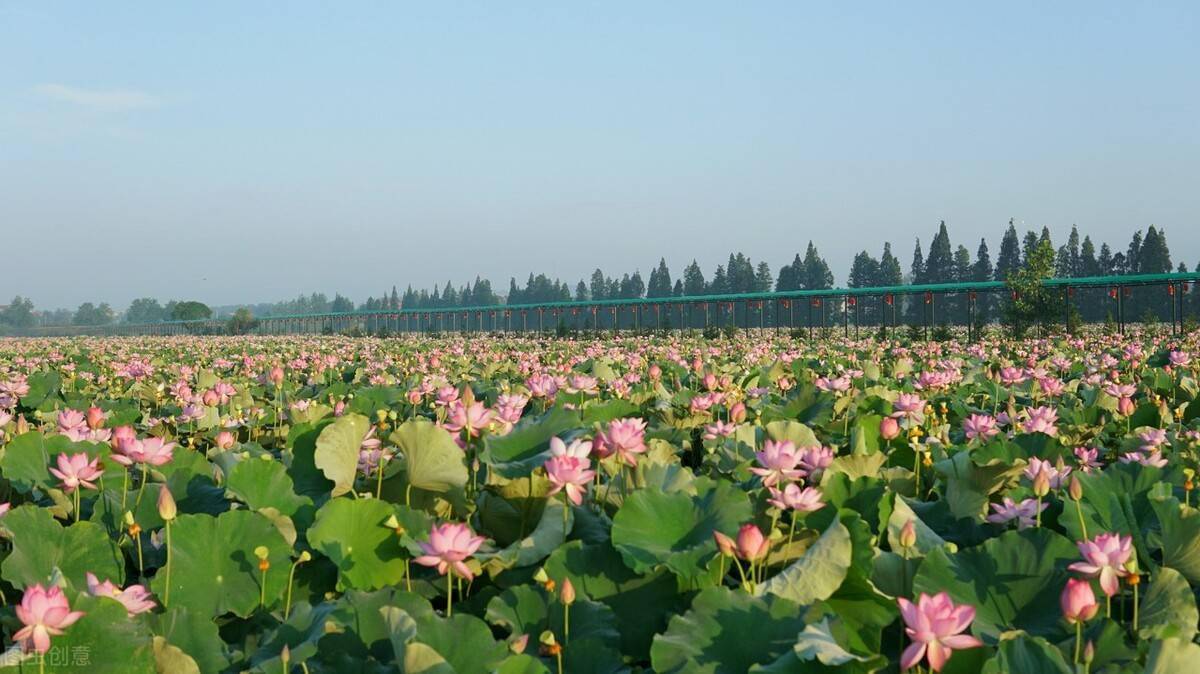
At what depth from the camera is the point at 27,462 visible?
2465 millimetres

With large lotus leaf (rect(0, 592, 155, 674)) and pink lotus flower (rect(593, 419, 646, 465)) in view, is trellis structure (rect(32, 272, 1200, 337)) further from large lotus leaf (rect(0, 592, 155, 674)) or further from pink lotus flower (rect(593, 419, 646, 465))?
large lotus leaf (rect(0, 592, 155, 674))

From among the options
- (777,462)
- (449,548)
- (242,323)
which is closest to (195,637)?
(449,548)

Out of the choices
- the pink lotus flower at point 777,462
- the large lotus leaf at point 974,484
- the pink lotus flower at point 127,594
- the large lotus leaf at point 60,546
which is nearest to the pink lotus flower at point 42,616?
the pink lotus flower at point 127,594

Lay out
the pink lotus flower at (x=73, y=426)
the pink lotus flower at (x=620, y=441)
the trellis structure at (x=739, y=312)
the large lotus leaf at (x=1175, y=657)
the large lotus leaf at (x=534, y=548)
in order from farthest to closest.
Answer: the trellis structure at (x=739, y=312) < the pink lotus flower at (x=73, y=426) < the pink lotus flower at (x=620, y=441) < the large lotus leaf at (x=534, y=548) < the large lotus leaf at (x=1175, y=657)

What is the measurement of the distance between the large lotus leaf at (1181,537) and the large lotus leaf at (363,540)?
1413 mm

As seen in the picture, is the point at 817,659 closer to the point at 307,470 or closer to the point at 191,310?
the point at 307,470

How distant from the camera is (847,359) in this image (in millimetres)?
9641

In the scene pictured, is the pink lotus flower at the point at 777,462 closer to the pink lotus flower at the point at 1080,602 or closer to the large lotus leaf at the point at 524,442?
the large lotus leaf at the point at 524,442

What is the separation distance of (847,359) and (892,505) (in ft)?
26.3

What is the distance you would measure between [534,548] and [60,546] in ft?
3.07

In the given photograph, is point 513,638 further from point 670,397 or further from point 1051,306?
point 1051,306

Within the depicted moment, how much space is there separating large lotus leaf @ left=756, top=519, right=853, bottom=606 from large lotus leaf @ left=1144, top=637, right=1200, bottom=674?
443mm

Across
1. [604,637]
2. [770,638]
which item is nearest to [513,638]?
[604,637]

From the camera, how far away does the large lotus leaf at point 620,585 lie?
1578mm
